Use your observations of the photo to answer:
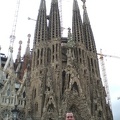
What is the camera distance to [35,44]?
4469cm

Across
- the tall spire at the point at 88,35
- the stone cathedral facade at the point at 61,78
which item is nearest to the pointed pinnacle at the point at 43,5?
the stone cathedral facade at the point at 61,78

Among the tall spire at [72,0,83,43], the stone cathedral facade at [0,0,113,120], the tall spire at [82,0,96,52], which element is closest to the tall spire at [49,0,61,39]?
the stone cathedral facade at [0,0,113,120]

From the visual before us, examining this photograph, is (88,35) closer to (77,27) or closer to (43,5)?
(77,27)

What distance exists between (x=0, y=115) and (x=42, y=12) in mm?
22189

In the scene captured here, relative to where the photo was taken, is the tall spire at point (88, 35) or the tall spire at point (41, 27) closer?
the tall spire at point (41, 27)

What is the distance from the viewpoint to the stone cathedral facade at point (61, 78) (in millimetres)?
37625

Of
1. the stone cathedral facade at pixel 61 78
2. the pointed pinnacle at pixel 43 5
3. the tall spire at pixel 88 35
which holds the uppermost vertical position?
the pointed pinnacle at pixel 43 5

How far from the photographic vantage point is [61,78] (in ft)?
133

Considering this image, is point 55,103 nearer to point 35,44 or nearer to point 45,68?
point 45,68

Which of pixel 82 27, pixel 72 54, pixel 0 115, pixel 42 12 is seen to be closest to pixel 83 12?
pixel 82 27

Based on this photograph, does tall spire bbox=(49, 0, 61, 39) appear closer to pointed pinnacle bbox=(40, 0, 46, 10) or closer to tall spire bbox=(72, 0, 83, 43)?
pointed pinnacle bbox=(40, 0, 46, 10)

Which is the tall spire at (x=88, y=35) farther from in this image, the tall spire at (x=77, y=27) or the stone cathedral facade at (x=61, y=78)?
the tall spire at (x=77, y=27)

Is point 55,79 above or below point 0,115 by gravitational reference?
above

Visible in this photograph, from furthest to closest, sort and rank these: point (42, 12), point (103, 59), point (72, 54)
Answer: point (103, 59) < point (42, 12) < point (72, 54)
